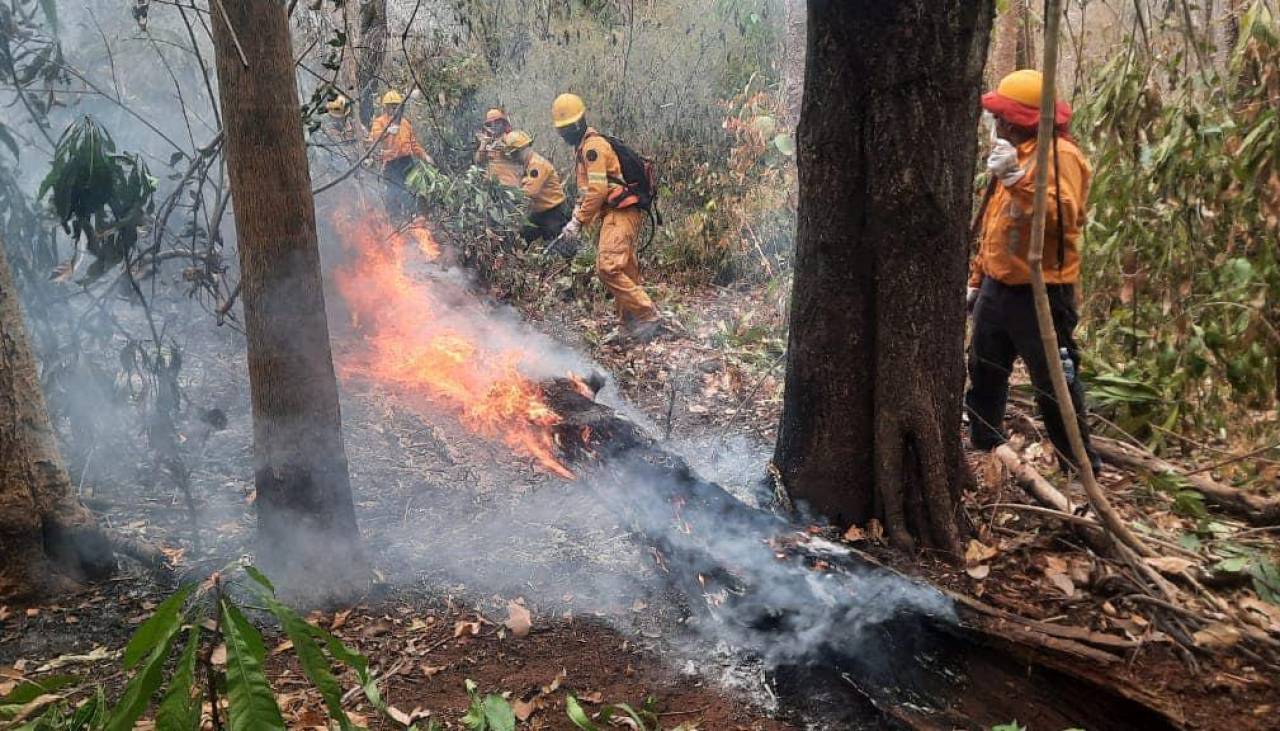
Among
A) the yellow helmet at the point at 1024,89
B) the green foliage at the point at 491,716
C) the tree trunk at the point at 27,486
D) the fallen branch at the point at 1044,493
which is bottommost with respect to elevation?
the green foliage at the point at 491,716

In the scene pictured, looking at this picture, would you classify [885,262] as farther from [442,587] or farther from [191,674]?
[191,674]

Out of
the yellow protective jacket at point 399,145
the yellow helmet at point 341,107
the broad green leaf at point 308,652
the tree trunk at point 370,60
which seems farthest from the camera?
the tree trunk at point 370,60

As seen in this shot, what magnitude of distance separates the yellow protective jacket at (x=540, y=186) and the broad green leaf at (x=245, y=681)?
8.15 metres

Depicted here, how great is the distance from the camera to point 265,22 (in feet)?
10.4

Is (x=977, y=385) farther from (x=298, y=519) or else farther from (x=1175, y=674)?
(x=298, y=519)

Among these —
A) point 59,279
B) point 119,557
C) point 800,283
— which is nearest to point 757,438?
point 800,283

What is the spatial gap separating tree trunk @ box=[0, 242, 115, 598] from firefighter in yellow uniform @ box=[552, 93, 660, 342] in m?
5.19

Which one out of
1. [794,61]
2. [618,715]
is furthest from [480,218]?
[618,715]

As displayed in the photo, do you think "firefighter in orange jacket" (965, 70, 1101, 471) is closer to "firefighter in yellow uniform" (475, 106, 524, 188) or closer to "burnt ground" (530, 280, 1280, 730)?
"burnt ground" (530, 280, 1280, 730)

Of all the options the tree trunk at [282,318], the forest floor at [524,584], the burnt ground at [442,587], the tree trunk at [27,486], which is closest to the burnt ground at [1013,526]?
the forest floor at [524,584]

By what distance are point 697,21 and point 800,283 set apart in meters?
9.36

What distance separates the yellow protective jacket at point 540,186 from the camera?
9.41 m

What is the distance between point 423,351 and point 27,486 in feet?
10.3

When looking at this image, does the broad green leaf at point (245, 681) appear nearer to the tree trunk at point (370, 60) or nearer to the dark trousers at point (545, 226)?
the dark trousers at point (545, 226)
